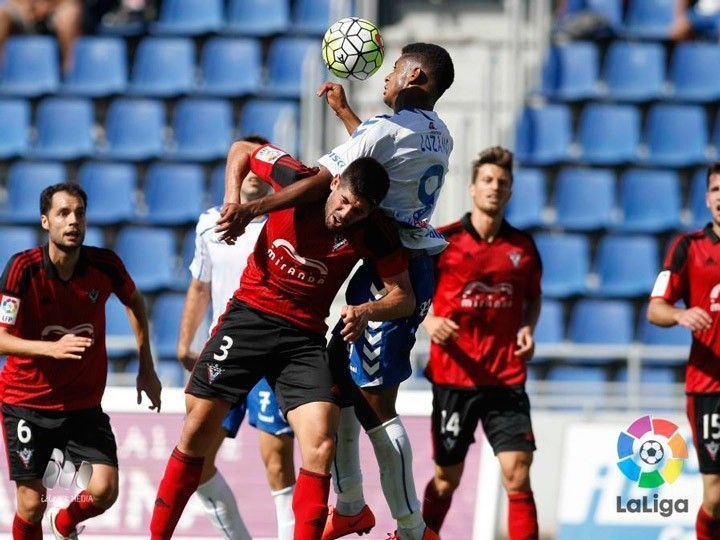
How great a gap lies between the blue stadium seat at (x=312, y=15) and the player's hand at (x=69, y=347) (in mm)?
9164

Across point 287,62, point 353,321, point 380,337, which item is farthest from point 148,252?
point 353,321

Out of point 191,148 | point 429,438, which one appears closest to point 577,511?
point 429,438

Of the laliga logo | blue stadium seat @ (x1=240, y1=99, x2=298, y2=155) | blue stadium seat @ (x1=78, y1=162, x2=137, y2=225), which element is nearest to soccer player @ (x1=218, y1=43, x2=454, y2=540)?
the laliga logo

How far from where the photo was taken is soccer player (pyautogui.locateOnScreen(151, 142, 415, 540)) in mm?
6824

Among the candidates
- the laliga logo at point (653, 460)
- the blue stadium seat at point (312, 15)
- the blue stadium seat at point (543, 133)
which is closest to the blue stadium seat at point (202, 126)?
the blue stadium seat at point (312, 15)

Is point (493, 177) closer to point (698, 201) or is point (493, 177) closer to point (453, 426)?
point (453, 426)

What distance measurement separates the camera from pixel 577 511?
32.9 ft

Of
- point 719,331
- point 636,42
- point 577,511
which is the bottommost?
point 577,511

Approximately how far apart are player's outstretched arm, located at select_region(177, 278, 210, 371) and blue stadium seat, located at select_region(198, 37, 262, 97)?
694 cm

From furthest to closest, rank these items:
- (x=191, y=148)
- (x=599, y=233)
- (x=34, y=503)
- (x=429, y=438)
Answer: (x=191, y=148), (x=599, y=233), (x=429, y=438), (x=34, y=503)

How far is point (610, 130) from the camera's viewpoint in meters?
14.4

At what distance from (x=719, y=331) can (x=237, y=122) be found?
7.96 metres

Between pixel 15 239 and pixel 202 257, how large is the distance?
5.93 metres

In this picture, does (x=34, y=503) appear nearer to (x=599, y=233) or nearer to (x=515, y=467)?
(x=515, y=467)
